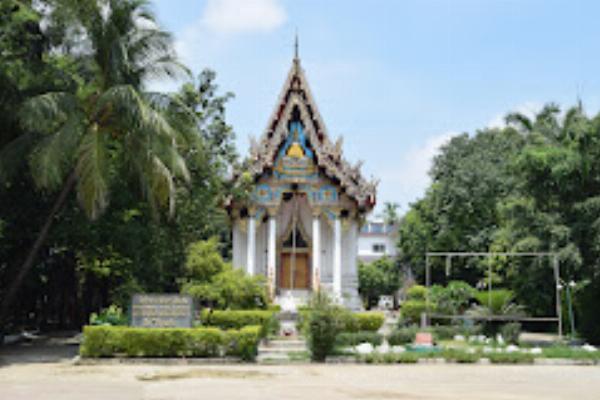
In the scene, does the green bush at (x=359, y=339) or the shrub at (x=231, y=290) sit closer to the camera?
the green bush at (x=359, y=339)

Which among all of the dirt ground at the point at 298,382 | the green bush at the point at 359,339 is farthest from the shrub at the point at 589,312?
the green bush at the point at 359,339

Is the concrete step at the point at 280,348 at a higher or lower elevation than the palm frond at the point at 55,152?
lower

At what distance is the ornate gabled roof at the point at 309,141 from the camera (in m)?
27.1

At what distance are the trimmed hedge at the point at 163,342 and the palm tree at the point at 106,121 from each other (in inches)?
114

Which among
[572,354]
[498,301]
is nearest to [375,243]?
[498,301]

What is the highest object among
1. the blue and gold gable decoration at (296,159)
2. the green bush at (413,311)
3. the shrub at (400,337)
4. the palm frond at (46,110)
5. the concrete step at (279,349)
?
the blue and gold gable decoration at (296,159)

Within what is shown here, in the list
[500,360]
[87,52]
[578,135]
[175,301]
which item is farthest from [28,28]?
[578,135]

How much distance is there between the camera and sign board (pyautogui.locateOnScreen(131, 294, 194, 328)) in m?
15.0

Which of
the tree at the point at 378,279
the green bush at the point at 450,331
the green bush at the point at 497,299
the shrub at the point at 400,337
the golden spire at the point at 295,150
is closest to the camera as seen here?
the shrub at the point at 400,337

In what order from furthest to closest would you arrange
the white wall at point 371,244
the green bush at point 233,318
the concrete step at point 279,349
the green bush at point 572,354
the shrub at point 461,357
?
the white wall at point 371,244
the green bush at point 233,318
the concrete step at point 279,349
the green bush at point 572,354
the shrub at point 461,357

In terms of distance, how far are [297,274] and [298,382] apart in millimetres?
17595

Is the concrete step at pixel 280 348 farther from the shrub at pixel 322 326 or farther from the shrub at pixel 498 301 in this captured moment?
the shrub at pixel 498 301

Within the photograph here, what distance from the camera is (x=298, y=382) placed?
36.4ft

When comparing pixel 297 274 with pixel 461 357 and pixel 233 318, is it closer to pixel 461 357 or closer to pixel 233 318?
pixel 233 318
